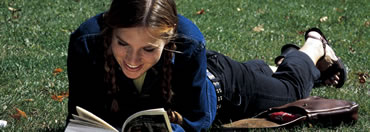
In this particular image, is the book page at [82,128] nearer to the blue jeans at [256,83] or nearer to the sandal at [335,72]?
the blue jeans at [256,83]

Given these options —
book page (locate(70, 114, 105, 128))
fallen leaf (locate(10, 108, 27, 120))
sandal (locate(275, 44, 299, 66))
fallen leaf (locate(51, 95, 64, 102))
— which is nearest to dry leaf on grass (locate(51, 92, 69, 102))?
fallen leaf (locate(51, 95, 64, 102))

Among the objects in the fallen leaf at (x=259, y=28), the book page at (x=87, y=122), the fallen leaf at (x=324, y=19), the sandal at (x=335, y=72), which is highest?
the book page at (x=87, y=122)

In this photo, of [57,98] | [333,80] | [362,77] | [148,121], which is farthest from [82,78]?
[362,77]

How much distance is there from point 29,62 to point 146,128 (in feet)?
7.86

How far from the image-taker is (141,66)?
2.34m

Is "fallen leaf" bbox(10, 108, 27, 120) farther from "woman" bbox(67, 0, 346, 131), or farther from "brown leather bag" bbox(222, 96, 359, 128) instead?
"brown leather bag" bbox(222, 96, 359, 128)

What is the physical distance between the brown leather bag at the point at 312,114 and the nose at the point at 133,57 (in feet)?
3.53

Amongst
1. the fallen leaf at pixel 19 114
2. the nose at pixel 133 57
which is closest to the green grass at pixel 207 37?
the fallen leaf at pixel 19 114

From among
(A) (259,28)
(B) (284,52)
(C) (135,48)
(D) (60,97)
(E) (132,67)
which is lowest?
(D) (60,97)

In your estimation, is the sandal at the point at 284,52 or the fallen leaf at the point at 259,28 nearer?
the sandal at the point at 284,52

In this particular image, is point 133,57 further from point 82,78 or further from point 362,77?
point 362,77

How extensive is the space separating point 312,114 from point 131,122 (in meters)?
1.51

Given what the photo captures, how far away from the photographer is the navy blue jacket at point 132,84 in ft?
8.05

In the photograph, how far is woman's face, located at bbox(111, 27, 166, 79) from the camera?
2225mm
